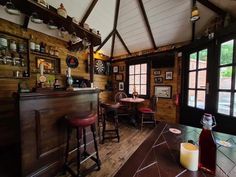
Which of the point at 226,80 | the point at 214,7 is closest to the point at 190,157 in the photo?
the point at 226,80

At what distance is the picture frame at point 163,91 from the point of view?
397 centimetres

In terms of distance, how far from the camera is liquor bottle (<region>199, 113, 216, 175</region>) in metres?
0.68

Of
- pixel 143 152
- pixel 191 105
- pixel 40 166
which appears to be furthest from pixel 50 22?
pixel 191 105

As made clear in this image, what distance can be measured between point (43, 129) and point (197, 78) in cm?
334

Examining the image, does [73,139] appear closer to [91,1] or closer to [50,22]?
[50,22]

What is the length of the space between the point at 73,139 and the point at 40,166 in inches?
21.6

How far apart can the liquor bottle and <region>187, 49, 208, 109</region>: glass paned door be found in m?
2.53

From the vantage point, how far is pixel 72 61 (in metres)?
3.89

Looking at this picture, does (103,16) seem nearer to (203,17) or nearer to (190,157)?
(203,17)

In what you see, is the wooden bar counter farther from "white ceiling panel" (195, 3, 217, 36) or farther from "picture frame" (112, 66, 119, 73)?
"picture frame" (112, 66, 119, 73)

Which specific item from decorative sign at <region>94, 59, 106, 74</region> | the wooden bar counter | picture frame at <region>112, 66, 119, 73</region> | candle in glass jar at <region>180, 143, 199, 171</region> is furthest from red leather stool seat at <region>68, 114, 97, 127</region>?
picture frame at <region>112, 66, 119, 73</region>

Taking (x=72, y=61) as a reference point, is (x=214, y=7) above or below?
above

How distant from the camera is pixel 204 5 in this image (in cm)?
256

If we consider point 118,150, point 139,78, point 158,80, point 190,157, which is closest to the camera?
point 190,157
